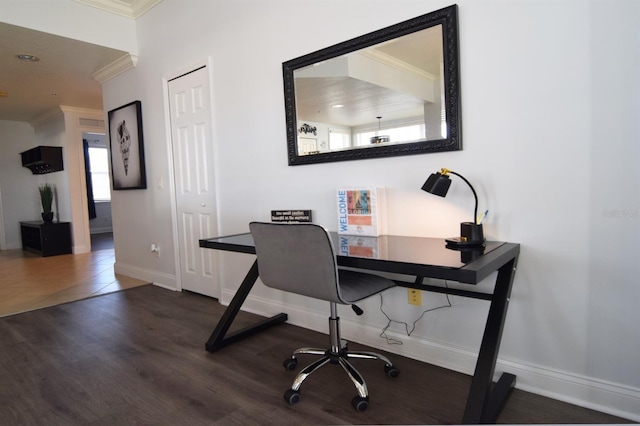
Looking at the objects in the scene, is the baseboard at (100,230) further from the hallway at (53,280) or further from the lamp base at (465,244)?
the lamp base at (465,244)

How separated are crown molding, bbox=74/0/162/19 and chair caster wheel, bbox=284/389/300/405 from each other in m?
3.66

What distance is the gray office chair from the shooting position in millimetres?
1505

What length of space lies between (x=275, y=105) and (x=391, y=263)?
1645 millimetres

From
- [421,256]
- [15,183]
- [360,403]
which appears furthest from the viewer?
[15,183]

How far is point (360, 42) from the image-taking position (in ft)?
6.88

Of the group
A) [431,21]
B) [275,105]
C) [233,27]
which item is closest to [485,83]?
[431,21]

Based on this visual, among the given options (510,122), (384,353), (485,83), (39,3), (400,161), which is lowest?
(384,353)

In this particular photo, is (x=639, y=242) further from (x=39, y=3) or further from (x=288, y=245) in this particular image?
(x=39, y=3)

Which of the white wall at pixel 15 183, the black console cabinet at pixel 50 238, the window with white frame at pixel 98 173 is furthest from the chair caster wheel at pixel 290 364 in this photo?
the window with white frame at pixel 98 173

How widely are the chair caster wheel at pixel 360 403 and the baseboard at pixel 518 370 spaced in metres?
0.54

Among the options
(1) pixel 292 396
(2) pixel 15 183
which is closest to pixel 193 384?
(1) pixel 292 396

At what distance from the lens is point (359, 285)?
1.74 metres

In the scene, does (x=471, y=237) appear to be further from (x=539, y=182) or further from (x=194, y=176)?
(x=194, y=176)

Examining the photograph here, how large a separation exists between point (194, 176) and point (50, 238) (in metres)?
4.46
